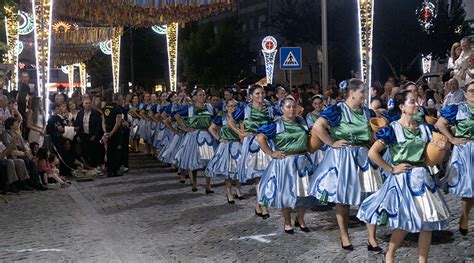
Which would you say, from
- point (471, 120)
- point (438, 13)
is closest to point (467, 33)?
point (438, 13)

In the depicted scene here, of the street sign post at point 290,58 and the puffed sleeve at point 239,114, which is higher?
the street sign post at point 290,58

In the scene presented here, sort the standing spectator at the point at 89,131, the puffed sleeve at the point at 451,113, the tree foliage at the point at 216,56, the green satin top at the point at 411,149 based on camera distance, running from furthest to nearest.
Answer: the tree foliage at the point at 216,56, the standing spectator at the point at 89,131, the puffed sleeve at the point at 451,113, the green satin top at the point at 411,149

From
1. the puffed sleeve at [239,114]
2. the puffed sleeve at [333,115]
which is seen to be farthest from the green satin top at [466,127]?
the puffed sleeve at [239,114]

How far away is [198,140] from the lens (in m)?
13.4

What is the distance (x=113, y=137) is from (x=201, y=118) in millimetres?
4526

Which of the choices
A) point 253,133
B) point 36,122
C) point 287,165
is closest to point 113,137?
point 36,122

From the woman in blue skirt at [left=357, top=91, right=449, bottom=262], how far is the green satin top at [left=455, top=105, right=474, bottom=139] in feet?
6.19

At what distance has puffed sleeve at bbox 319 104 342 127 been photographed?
809 cm

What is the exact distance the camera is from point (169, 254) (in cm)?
825

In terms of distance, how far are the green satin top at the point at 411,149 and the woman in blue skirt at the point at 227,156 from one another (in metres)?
5.09

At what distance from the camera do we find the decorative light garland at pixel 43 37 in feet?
50.4

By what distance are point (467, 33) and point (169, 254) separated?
99.0 ft

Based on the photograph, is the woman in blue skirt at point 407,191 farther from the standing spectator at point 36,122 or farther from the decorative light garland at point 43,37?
the standing spectator at point 36,122

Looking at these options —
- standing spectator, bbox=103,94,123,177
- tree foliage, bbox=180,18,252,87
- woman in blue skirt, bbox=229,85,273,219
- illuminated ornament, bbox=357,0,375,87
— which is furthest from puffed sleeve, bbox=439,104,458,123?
tree foliage, bbox=180,18,252,87
